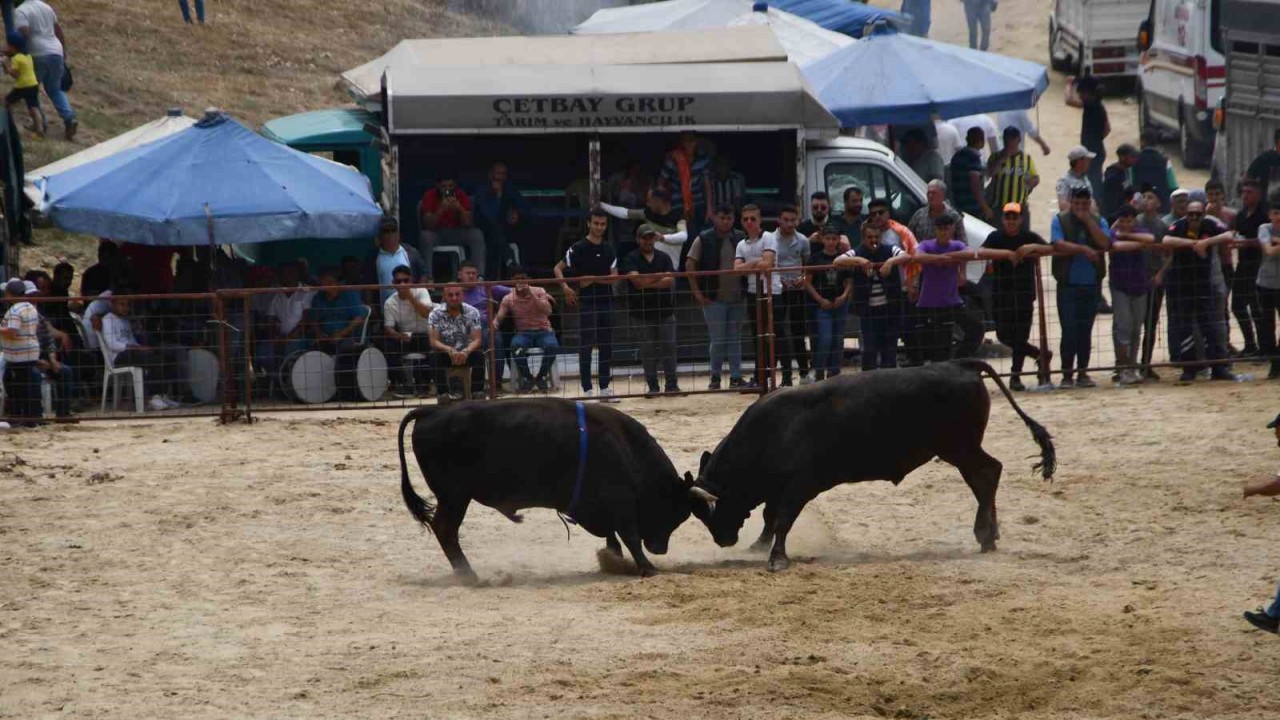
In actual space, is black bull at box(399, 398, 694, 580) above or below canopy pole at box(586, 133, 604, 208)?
Result: below

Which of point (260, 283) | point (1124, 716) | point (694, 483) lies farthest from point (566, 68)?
point (1124, 716)

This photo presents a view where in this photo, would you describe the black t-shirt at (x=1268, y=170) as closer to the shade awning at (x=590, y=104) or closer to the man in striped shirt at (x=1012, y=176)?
the man in striped shirt at (x=1012, y=176)

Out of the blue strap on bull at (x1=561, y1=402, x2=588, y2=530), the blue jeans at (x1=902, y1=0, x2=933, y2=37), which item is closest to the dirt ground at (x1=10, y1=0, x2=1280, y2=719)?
the blue strap on bull at (x1=561, y1=402, x2=588, y2=530)

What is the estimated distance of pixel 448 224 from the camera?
712 inches

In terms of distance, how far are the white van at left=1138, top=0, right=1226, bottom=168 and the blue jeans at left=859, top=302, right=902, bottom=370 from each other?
8.29 metres

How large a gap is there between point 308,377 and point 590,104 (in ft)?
12.7

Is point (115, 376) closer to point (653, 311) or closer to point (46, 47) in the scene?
point (653, 311)

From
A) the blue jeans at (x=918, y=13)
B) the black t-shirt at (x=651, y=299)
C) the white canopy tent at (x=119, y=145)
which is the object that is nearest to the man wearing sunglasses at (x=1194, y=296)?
the black t-shirt at (x=651, y=299)

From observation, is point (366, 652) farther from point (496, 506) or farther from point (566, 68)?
point (566, 68)

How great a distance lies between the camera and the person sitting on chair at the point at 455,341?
50.6 feet

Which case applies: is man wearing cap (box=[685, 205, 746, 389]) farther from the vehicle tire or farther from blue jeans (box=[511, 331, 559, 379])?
the vehicle tire

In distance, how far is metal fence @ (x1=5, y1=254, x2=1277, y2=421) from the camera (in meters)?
15.5

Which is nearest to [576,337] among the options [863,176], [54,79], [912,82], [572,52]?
[863,176]

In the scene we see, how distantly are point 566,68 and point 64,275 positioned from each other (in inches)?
204
